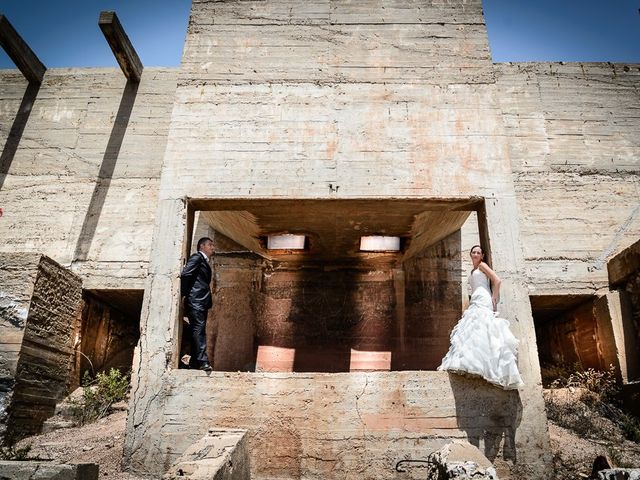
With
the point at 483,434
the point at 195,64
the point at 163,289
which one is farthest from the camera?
the point at 195,64

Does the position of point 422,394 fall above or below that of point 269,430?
above

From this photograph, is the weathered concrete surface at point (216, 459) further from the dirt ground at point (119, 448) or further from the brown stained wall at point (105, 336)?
the brown stained wall at point (105, 336)

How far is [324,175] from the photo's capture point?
6082 mm

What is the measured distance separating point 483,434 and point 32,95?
10279mm

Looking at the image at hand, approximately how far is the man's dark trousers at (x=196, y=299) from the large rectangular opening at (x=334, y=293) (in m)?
2.25

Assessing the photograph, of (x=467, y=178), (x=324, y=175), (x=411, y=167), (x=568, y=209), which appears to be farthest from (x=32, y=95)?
(x=568, y=209)

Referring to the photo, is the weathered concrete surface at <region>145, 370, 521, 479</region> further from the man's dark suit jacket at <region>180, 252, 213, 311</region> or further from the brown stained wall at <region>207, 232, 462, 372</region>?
the brown stained wall at <region>207, 232, 462, 372</region>

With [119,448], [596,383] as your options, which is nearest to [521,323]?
[596,383]

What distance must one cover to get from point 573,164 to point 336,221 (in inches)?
192

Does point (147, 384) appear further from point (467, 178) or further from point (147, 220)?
point (467, 178)

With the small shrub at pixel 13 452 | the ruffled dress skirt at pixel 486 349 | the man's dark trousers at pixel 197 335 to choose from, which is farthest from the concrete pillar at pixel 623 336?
the small shrub at pixel 13 452

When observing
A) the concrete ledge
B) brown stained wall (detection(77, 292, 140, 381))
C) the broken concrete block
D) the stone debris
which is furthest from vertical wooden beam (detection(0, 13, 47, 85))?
the broken concrete block

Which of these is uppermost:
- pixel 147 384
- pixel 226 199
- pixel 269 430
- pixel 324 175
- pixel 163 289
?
pixel 324 175

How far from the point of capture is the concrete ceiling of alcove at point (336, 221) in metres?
6.12
